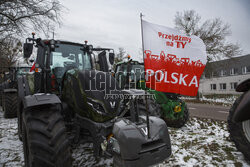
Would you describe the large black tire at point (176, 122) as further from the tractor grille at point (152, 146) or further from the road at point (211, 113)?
the tractor grille at point (152, 146)

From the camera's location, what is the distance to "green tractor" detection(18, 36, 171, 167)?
1.98 meters

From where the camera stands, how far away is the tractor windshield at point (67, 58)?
3.38m

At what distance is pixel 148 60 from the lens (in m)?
2.57

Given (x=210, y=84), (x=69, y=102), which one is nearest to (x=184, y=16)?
(x=69, y=102)

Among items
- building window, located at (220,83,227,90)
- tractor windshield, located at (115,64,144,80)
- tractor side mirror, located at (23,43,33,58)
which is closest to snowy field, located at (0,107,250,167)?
tractor side mirror, located at (23,43,33,58)

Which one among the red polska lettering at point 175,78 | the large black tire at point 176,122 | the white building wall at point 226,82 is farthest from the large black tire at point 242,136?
the white building wall at point 226,82

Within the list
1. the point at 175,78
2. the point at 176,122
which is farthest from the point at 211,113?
the point at 175,78

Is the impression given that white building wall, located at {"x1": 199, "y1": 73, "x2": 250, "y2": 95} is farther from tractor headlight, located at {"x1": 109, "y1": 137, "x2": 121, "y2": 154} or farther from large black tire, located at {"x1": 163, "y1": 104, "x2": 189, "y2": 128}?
tractor headlight, located at {"x1": 109, "y1": 137, "x2": 121, "y2": 154}

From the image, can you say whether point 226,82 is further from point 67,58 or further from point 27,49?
point 27,49

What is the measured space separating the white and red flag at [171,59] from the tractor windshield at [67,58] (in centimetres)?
165

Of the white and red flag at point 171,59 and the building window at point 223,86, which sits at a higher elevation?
the white and red flag at point 171,59

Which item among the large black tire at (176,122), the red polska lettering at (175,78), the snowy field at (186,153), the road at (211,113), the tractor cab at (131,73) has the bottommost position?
the road at (211,113)

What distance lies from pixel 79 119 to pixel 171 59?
6.16ft

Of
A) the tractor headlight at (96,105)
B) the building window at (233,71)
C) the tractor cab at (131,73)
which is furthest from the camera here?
the building window at (233,71)
